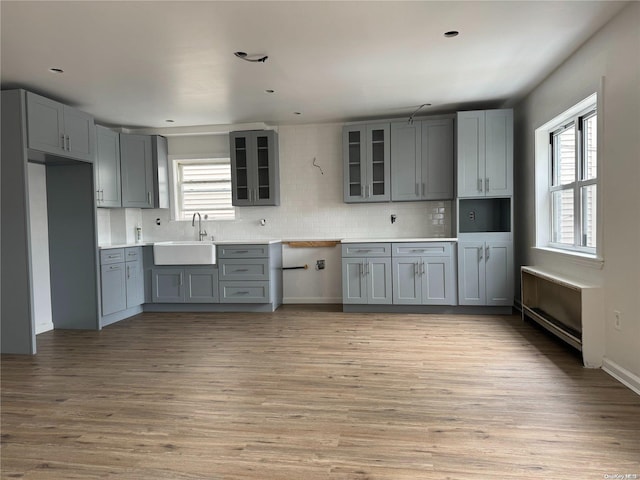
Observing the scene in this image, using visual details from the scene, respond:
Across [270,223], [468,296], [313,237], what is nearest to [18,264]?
[270,223]

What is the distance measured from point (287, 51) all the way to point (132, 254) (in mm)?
3479

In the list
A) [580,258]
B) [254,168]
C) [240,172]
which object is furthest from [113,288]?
[580,258]

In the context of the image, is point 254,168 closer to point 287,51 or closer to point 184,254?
point 184,254

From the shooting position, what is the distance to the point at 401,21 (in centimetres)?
298

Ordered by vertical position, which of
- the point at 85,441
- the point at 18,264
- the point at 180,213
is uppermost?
the point at 180,213

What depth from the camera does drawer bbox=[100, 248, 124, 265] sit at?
→ 16.3 feet

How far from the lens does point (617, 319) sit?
305 centimetres

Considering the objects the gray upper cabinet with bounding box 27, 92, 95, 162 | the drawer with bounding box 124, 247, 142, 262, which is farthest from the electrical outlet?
the drawer with bounding box 124, 247, 142, 262

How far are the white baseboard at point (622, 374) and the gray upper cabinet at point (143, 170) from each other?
547 cm

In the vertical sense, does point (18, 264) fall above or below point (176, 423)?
above

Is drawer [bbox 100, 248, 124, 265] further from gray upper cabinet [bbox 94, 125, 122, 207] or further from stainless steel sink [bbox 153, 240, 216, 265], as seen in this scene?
gray upper cabinet [bbox 94, 125, 122, 207]

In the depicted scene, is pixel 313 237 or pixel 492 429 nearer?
pixel 492 429

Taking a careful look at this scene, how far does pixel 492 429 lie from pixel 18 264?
4169 millimetres

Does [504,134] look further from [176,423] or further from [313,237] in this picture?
[176,423]
